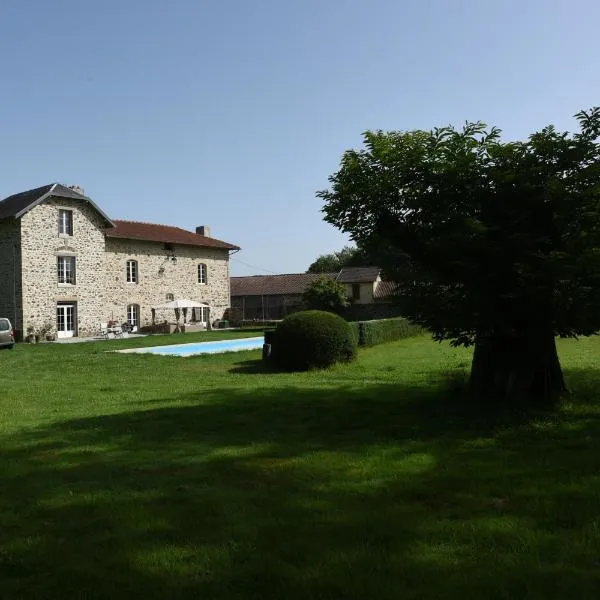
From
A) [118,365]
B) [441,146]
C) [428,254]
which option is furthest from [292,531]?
[118,365]

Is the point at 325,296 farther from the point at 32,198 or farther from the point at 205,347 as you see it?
the point at 32,198

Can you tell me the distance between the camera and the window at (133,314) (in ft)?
114

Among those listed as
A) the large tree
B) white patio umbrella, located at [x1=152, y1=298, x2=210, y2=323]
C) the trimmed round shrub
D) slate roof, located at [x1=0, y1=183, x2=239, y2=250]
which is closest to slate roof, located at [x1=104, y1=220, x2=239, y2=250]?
slate roof, located at [x1=0, y1=183, x2=239, y2=250]

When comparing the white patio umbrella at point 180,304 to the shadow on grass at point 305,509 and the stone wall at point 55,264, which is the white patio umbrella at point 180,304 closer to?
the stone wall at point 55,264

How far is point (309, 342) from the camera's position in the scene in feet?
48.4

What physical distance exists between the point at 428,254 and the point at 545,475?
12.1ft

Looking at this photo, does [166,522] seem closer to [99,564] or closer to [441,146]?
[99,564]

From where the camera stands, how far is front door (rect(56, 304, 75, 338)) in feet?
101

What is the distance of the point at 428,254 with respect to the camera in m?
8.12

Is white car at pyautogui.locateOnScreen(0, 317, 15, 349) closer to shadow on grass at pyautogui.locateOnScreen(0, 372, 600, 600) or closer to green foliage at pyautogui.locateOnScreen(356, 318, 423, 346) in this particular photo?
green foliage at pyautogui.locateOnScreen(356, 318, 423, 346)

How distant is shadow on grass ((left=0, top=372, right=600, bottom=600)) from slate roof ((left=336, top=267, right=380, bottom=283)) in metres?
35.4

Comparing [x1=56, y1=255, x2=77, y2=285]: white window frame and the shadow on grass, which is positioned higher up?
[x1=56, y1=255, x2=77, y2=285]: white window frame

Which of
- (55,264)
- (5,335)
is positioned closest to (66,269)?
(55,264)

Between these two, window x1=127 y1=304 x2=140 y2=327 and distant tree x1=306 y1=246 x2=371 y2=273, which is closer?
window x1=127 y1=304 x2=140 y2=327
